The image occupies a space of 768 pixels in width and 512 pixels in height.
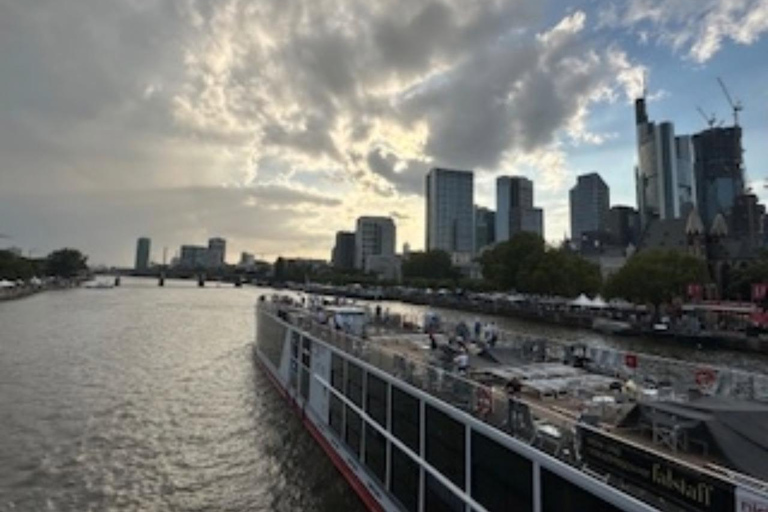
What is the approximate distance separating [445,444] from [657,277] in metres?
71.5

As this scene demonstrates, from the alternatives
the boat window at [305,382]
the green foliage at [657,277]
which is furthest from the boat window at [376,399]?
the green foliage at [657,277]

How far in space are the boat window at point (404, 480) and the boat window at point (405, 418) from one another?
39 cm

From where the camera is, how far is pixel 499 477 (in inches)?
370

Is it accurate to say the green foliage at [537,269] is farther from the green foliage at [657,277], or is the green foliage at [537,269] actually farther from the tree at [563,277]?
the green foliage at [657,277]

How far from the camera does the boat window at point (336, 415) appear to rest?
18531mm

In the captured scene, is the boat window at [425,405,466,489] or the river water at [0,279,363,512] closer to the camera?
the boat window at [425,405,466,489]

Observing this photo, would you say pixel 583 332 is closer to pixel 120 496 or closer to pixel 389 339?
pixel 389 339

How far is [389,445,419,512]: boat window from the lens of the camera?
40.7 ft

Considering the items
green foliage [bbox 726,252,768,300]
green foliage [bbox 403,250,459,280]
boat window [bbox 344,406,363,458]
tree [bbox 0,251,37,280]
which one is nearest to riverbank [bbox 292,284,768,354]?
green foliage [bbox 726,252,768,300]

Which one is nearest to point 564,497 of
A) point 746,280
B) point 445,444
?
point 445,444

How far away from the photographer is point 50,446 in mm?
20781

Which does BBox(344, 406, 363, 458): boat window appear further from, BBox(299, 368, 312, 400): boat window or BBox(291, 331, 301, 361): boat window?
BBox(291, 331, 301, 361): boat window

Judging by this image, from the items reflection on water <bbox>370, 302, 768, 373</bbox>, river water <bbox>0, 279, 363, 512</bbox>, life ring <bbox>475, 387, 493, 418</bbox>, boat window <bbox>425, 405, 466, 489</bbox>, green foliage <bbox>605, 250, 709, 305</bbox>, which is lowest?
river water <bbox>0, 279, 363, 512</bbox>

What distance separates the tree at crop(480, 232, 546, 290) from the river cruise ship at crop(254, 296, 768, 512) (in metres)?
92.2
